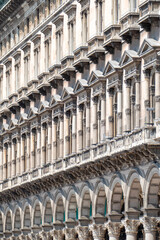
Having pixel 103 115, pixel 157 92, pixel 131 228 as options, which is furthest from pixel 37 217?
pixel 157 92

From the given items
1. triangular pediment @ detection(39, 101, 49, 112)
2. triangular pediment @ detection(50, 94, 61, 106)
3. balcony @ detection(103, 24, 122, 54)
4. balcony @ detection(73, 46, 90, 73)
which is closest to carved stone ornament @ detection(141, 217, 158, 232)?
balcony @ detection(103, 24, 122, 54)

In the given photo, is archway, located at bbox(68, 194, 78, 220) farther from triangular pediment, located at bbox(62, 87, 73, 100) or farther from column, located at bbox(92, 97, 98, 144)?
column, located at bbox(92, 97, 98, 144)

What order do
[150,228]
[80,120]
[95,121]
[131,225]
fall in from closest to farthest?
[150,228]
[131,225]
[95,121]
[80,120]

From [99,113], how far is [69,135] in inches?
355

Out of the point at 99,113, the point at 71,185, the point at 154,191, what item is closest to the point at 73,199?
the point at 71,185

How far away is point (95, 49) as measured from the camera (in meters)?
89.1

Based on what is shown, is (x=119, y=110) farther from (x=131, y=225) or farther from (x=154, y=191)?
→ (x=154, y=191)

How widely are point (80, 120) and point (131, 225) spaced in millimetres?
14981

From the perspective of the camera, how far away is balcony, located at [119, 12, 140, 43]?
3187 inches

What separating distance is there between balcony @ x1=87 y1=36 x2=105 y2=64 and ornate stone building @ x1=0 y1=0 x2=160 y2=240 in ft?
0.30

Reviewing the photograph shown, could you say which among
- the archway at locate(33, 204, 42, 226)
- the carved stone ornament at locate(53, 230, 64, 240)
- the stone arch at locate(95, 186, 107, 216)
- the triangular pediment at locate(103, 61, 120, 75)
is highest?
the triangular pediment at locate(103, 61, 120, 75)

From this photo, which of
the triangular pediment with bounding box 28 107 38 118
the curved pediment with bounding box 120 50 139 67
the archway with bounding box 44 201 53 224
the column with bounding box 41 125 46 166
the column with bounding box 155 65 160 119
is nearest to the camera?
the column with bounding box 155 65 160 119

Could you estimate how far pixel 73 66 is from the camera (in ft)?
315

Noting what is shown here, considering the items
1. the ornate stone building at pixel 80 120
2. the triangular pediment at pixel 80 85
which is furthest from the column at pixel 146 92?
the triangular pediment at pixel 80 85
